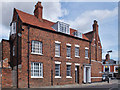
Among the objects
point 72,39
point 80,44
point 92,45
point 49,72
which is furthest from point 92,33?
point 49,72

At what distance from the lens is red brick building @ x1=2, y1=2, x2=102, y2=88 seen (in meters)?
16.1

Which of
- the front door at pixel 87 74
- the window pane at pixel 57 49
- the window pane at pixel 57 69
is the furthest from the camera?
the front door at pixel 87 74

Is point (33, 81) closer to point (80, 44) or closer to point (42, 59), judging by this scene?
point (42, 59)

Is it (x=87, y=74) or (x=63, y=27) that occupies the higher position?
(x=63, y=27)

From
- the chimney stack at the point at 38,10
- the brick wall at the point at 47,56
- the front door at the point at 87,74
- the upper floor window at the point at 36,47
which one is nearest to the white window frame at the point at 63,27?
the brick wall at the point at 47,56

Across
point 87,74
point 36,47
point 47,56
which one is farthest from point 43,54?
point 87,74

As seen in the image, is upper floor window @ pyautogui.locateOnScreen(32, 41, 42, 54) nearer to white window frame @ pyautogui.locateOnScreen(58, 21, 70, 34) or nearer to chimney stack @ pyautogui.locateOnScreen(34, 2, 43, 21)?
white window frame @ pyautogui.locateOnScreen(58, 21, 70, 34)

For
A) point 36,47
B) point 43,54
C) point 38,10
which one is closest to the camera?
point 36,47

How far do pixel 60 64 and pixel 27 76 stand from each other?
5.86 m

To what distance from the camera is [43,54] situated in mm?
17953

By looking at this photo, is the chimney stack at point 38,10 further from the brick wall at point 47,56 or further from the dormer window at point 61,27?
the brick wall at point 47,56

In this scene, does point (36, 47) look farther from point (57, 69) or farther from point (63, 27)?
point (63, 27)

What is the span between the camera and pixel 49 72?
1819cm

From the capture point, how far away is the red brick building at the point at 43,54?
16094 millimetres
